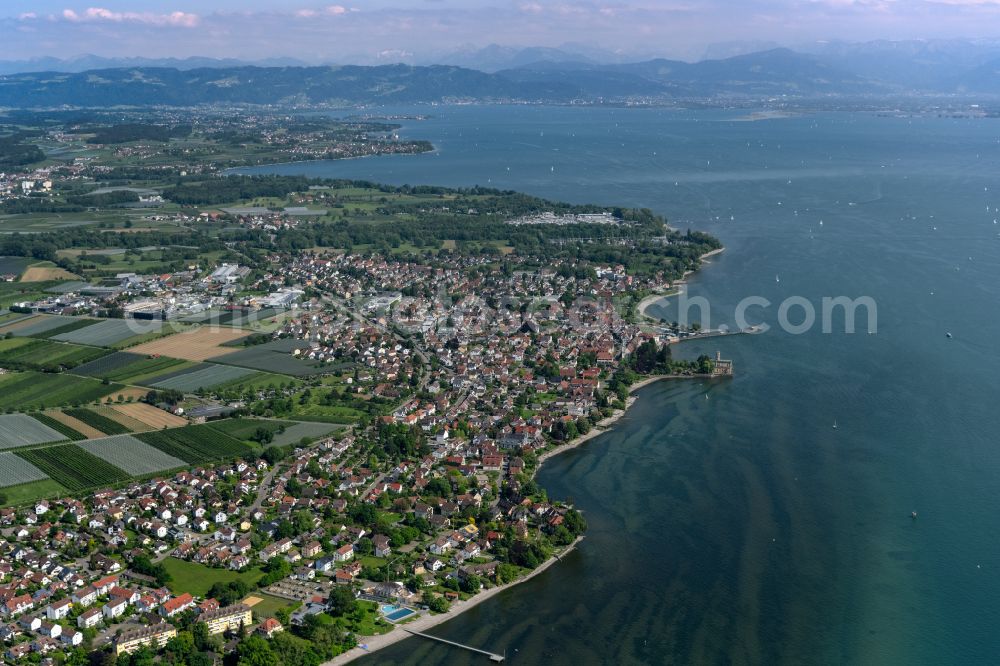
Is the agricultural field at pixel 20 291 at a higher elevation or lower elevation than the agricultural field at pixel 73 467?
higher

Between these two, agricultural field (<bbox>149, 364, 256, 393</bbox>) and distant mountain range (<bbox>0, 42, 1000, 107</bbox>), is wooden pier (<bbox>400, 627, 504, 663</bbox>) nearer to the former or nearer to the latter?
agricultural field (<bbox>149, 364, 256, 393</bbox>)

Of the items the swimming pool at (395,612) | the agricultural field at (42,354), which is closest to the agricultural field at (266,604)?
the swimming pool at (395,612)

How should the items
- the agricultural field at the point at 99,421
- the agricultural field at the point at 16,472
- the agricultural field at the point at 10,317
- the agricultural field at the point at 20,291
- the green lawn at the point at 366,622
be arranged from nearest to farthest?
1. the green lawn at the point at 366,622
2. the agricultural field at the point at 16,472
3. the agricultural field at the point at 99,421
4. the agricultural field at the point at 10,317
5. the agricultural field at the point at 20,291

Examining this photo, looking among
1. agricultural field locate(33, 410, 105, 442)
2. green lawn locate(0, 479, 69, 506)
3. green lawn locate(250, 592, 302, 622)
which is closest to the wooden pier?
green lawn locate(250, 592, 302, 622)

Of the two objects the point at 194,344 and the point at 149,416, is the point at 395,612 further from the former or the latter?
the point at 194,344

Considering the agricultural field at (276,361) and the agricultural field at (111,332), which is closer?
the agricultural field at (276,361)

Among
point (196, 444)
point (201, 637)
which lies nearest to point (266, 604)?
point (201, 637)

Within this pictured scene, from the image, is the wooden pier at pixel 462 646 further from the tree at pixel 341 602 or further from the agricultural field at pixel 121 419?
the agricultural field at pixel 121 419

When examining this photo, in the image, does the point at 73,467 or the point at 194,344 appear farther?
the point at 194,344
